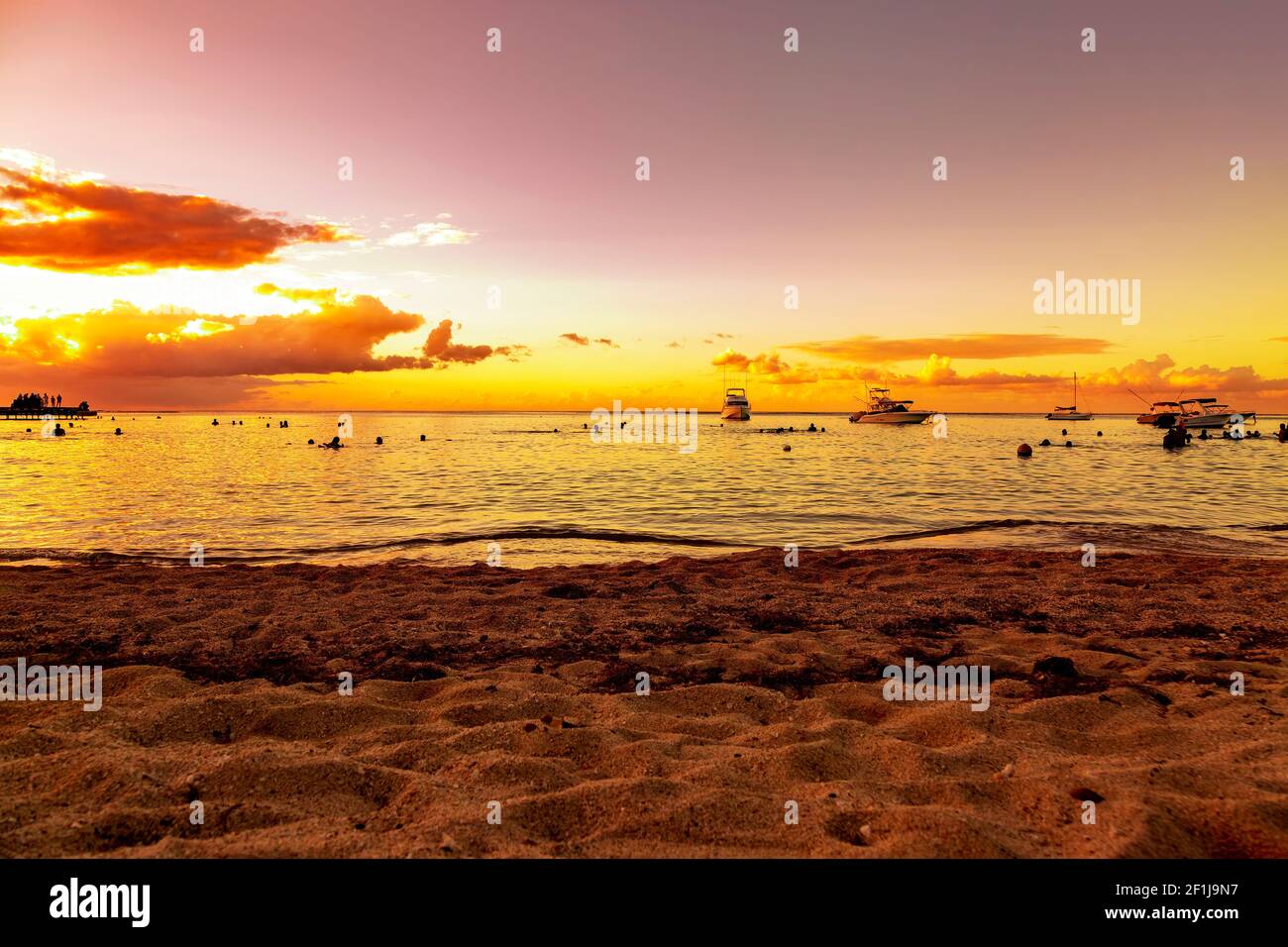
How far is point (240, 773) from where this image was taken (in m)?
4.15

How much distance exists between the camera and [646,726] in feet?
17.2

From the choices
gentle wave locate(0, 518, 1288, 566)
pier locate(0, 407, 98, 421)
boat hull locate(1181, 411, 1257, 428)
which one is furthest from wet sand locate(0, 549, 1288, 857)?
pier locate(0, 407, 98, 421)

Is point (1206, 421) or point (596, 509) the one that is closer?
point (596, 509)

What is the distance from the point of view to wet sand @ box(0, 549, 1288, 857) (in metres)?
3.53

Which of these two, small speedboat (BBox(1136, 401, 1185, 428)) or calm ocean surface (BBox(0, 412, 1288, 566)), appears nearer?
calm ocean surface (BBox(0, 412, 1288, 566))

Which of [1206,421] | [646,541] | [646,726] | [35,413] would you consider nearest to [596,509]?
[646,541]

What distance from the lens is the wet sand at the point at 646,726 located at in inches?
139

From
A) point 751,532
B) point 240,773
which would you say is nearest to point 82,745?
point 240,773

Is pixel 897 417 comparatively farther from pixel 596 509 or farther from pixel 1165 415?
pixel 596 509

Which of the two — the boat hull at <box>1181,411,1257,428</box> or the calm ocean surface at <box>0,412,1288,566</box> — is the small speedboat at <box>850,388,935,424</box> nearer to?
the boat hull at <box>1181,411,1257,428</box>
